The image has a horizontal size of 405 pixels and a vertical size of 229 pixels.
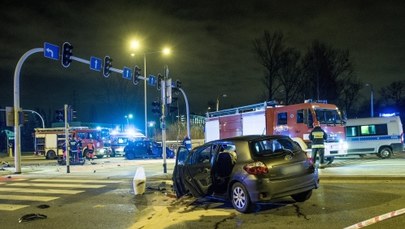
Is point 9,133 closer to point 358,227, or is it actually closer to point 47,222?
point 47,222

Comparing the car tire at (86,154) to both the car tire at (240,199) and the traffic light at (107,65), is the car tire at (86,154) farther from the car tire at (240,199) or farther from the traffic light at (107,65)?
the car tire at (240,199)

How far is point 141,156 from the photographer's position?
3238cm

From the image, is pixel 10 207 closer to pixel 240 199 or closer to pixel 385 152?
pixel 240 199

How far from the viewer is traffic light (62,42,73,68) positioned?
68.8 feet

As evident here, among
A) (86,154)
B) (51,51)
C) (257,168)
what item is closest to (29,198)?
(257,168)

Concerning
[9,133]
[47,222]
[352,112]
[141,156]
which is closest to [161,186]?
[47,222]

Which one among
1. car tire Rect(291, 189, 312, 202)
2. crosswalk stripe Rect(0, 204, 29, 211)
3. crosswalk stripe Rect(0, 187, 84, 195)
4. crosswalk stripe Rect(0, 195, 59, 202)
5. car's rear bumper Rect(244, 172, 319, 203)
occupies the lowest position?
crosswalk stripe Rect(0, 204, 29, 211)

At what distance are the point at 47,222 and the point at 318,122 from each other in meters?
12.5

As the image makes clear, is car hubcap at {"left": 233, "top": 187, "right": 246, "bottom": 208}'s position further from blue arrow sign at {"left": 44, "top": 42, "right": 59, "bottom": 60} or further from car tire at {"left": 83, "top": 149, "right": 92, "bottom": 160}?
car tire at {"left": 83, "top": 149, "right": 92, "bottom": 160}

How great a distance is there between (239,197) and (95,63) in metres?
16.4

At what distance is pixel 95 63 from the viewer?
76.8 feet

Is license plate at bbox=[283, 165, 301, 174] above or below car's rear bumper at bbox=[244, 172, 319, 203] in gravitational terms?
above

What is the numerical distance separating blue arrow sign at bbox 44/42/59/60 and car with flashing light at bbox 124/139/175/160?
1234 cm

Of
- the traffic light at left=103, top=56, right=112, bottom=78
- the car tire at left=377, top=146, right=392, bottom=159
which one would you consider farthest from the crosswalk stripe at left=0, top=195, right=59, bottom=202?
the car tire at left=377, top=146, right=392, bottom=159
